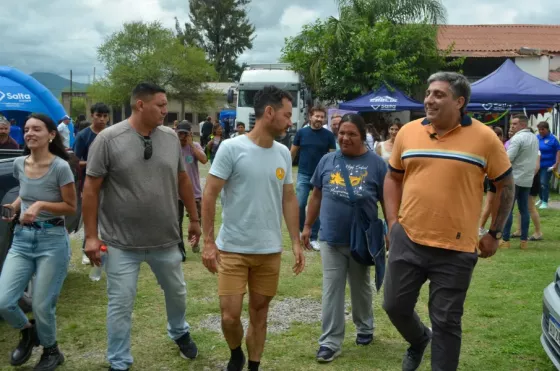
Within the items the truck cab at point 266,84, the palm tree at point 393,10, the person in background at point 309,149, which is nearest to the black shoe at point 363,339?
the person in background at point 309,149

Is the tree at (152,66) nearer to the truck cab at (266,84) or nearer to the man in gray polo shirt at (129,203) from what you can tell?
the truck cab at (266,84)

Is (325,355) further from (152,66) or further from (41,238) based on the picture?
(152,66)

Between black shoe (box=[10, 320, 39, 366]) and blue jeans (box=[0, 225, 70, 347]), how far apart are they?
24 centimetres

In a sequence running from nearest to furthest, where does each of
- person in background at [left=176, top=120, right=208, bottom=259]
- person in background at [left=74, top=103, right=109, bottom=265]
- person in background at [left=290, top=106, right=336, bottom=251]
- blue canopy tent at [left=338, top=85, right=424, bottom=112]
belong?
person in background at [left=74, top=103, right=109, bottom=265] → person in background at [left=176, top=120, right=208, bottom=259] → person in background at [left=290, top=106, right=336, bottom=251] → blue canopy tent at [left=338, top=85, right=424, bottom=112]

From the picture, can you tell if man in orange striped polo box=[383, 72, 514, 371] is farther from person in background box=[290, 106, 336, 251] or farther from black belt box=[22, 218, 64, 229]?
person in background box=[290, 106, 336, 251]

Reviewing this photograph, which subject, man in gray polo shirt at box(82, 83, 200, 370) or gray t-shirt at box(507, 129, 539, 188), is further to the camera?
gray t-shirt at box(507, 129, 539, 188)

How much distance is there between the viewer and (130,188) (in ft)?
14.5

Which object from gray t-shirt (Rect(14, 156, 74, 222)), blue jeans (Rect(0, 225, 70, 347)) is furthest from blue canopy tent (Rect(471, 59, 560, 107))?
blue jeans (Rect(0, 225, 70, 347))

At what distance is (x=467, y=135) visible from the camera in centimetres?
394

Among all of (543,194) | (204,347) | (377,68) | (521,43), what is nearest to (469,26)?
(521,43)

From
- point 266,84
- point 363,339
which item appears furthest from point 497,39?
point 363,339

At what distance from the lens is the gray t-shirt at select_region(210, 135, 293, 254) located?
4.29 m

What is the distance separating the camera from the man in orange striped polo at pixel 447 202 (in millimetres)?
3922

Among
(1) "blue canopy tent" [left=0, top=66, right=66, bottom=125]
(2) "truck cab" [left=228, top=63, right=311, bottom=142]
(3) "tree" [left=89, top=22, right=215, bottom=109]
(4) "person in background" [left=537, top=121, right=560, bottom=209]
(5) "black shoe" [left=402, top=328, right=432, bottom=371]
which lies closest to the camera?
(5) "black shoe" [left=402, top=328, right=432, bottom=371]
